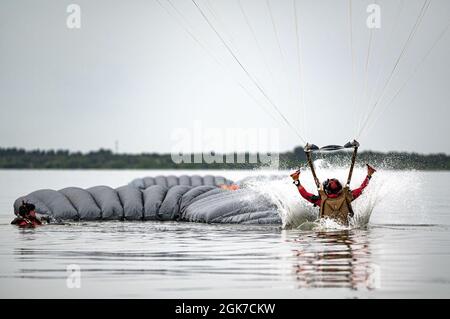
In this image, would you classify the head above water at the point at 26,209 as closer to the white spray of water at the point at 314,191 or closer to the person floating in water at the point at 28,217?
the person floating in water at the point at 28,217

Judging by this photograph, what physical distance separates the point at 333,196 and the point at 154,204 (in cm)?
1013

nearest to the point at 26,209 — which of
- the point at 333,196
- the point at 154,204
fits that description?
the point at 154,204

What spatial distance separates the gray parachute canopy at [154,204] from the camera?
32.8 metres

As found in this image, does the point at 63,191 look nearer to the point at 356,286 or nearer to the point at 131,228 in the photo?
the point at 131,228

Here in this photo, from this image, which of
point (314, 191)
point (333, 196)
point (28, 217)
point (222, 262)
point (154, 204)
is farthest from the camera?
point (154, 204)

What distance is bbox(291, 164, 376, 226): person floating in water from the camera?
1091 inches

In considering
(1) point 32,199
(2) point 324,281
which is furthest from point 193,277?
(1) point 32,199

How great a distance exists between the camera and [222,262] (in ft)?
65.4

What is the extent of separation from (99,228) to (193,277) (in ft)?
44.5

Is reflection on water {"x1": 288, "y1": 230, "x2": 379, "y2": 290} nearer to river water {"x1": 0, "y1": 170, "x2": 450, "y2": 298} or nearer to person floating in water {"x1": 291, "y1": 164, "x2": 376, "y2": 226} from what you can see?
river water {"x1": 0, "y1": 170, "x2": 450, "y2": 298}

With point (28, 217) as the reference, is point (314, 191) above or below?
above

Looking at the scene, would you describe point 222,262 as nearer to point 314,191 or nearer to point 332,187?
point 332,187

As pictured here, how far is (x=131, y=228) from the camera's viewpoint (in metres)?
30.7

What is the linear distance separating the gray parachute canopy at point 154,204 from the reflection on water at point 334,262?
6091mm
